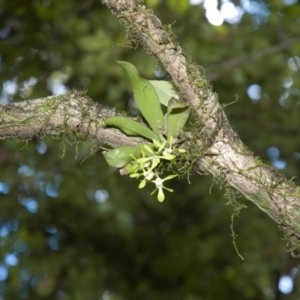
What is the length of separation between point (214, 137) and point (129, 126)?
5.1 inches

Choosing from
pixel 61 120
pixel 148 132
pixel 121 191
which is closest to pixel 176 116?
pixel 148 132

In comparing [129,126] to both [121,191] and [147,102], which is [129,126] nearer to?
[147,102]

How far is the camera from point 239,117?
288 centimetres

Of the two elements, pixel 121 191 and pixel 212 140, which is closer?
pixel 212 140

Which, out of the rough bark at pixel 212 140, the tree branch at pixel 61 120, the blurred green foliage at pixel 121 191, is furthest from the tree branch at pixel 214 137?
the blurred green foliage at pixel 121 191

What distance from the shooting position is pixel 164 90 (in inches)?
36.9

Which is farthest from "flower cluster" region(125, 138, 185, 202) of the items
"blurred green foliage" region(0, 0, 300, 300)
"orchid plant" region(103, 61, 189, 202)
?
"blurred green foliage" region(0, 0, 300, 300)

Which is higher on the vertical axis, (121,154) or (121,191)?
(121,154)

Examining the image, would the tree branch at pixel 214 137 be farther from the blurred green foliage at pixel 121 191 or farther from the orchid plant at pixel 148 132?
the blurred green foliage at pixel 121 191

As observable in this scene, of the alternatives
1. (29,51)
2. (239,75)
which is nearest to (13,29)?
(29,51)

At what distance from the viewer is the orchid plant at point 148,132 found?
2.81 ft

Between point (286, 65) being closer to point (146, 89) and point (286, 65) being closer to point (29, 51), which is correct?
point (29, 51)

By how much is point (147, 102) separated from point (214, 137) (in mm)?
116

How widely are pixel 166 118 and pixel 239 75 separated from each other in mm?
1879
